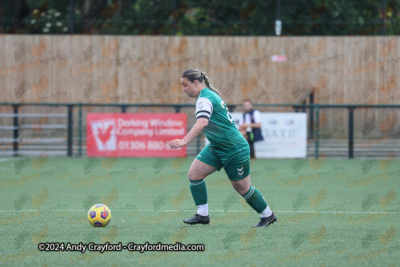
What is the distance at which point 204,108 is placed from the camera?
25.5ft

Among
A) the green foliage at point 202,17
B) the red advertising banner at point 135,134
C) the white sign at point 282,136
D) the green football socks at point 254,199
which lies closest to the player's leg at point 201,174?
the green football socks at point 254,199

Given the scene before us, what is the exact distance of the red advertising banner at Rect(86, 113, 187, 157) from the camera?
63.9 ft

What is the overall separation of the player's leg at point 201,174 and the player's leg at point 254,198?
36cm

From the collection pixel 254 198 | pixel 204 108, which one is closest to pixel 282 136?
pixel 254 198

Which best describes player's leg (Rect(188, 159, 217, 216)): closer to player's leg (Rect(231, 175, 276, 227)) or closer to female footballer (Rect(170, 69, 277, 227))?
female footballer (Rect(170, 69, 277, 227))

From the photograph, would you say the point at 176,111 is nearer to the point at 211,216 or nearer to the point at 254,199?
the point at 211,216

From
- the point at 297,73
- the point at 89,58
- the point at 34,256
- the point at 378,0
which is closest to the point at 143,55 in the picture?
the point at 89,58

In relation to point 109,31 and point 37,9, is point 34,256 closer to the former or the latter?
point 109,31

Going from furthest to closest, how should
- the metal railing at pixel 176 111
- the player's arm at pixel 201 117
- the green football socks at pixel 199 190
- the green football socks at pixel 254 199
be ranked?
1. the metal railing at pixel 176 111
2. the green football socks at pixel 199 190
3. the green football socks at pixel 254 199
4. the player's arm at pixel 201 117

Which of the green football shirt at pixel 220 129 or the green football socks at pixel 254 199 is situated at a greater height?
the green football shirt at pixel 220 129

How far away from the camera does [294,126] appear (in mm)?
19672

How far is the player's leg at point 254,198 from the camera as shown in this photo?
8.07 metres

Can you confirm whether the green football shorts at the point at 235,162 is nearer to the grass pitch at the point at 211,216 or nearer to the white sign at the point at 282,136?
the grass pitch at the point at 211,216

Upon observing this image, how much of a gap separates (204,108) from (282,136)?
39.9ft
